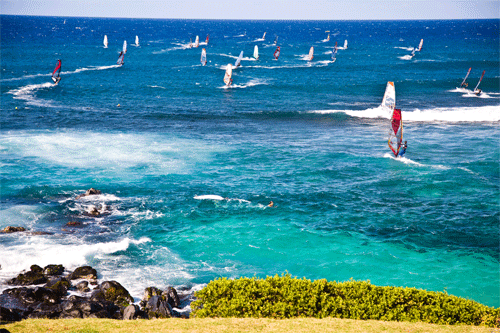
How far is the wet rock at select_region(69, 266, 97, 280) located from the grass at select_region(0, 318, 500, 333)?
375 inches

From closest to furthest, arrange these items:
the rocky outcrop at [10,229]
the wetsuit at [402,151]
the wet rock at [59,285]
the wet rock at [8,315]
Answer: the wet rock at [8,315] < the wet rock at [59,285] < the rocky outcrop at [10,229] < the wetsuit at [402,151]

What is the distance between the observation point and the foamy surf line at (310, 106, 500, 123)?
67.7 meters

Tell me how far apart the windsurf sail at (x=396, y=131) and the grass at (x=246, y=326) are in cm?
2695

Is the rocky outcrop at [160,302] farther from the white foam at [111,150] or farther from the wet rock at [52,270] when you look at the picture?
the white foam at [111,150]

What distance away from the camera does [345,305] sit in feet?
54.3

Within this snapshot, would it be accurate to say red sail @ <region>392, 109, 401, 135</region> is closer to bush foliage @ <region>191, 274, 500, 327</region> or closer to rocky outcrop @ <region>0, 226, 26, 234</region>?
bush foliage @ <region>191, 274, 500, 327</region>

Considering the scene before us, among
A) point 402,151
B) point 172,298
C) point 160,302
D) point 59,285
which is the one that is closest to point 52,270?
point 59,285

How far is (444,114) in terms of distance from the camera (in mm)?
70375

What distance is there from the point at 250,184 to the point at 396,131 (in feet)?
48.6

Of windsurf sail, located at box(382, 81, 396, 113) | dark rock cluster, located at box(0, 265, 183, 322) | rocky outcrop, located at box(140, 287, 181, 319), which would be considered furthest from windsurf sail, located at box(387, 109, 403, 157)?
dark rock cluster, located at box(0, 265, 183, 322)

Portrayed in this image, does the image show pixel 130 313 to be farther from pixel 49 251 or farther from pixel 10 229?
pixel 10 229

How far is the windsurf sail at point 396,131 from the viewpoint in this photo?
134ft

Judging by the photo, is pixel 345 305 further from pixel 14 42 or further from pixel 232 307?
pixel 14 42

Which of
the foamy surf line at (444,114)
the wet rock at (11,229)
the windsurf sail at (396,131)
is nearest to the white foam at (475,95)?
the foamy surf line at (444,114)
